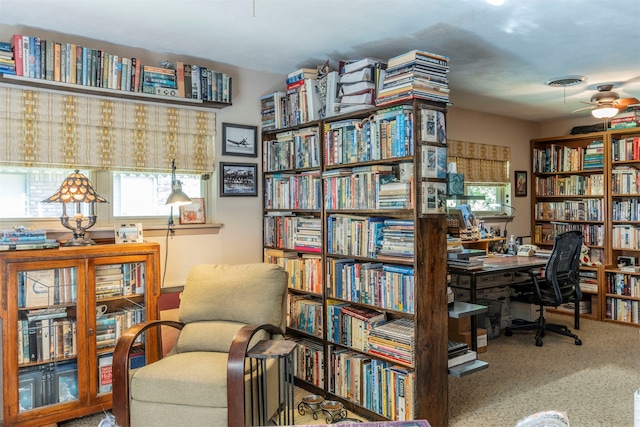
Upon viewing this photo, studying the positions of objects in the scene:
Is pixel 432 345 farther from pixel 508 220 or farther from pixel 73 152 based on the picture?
pixel 508 220

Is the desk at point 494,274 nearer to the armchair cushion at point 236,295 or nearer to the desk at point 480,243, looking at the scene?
the desk at point 480,243

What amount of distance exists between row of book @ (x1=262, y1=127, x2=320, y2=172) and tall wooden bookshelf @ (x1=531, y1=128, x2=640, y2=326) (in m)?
3.99

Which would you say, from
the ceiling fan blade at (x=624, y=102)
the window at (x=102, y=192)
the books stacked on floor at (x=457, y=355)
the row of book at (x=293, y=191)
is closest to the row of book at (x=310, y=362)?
the books stacked on floor at (x=457, y=355)

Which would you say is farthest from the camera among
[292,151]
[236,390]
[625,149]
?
[625,149]

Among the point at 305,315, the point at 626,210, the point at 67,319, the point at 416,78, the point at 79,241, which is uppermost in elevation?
the point at 416,78

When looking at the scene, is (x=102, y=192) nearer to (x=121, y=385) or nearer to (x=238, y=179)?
(x=238, y=179)

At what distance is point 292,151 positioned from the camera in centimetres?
370

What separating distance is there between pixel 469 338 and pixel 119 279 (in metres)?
2.83

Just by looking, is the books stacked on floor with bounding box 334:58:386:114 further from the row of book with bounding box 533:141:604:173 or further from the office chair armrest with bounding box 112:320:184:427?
the row of book with bounding box 533:141:604:173

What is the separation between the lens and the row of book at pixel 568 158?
228 inches

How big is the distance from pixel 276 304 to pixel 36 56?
6.78ft

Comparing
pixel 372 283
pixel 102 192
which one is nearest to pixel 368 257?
pixel 372 283

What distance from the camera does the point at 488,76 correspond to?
414 centimetres

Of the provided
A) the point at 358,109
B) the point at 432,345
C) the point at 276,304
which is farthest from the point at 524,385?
the point at 358,109
